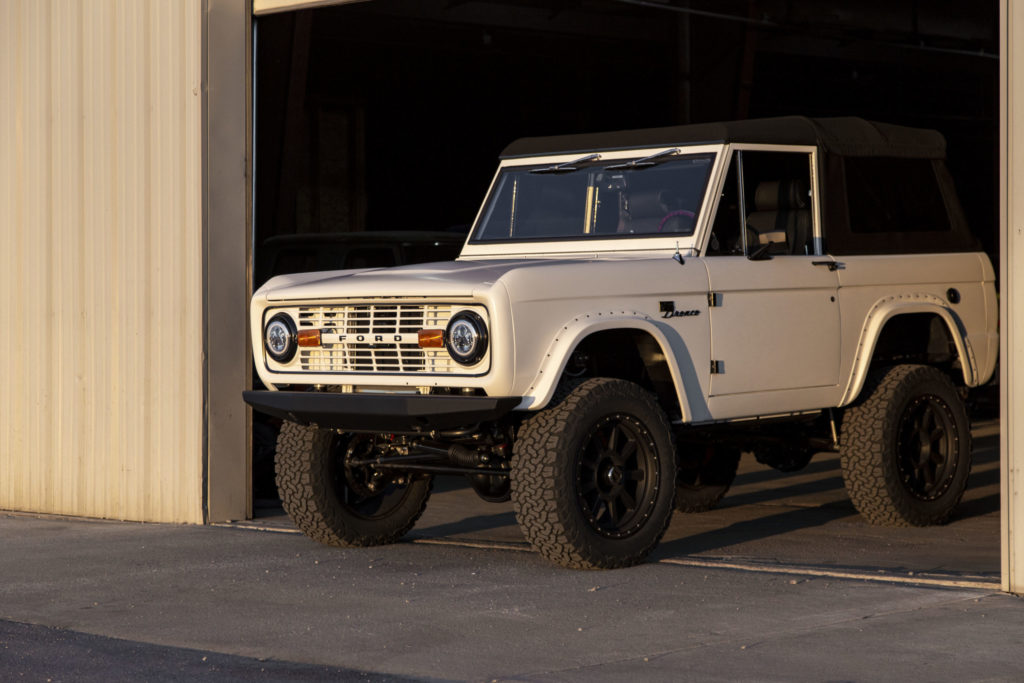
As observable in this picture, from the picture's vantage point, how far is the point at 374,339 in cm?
724

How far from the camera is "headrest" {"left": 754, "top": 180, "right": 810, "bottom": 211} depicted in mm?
8461

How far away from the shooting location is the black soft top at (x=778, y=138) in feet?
27.3

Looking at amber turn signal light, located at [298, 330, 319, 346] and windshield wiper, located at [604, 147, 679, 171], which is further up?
windshield wiper, located at [604, 147, 679, 171]

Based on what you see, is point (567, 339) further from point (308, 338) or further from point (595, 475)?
point (308, 338)

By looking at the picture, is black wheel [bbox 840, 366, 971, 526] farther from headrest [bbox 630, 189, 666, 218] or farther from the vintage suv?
headrest [bbox 630, 189, 666, 218]

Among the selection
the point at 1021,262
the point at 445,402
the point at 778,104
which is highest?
the point at 778,104

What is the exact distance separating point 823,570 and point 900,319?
2.50 metres

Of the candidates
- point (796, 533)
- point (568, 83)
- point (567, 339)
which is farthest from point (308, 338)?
point (568, 83)

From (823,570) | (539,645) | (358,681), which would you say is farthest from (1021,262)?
(358,681)

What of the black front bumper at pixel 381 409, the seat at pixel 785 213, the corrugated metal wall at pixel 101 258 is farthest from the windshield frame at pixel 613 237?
the corrugated metal wall at pixel 101 258

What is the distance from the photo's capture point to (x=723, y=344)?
306 inches

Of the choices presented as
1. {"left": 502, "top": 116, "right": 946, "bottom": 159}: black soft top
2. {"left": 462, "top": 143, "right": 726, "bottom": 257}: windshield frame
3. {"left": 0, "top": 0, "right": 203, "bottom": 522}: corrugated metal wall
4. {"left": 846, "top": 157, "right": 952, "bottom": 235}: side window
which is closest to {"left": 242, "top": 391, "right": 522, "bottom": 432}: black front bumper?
{"left": 462, "top": 143, "right": 726, "bottom": 257}: windshield frame

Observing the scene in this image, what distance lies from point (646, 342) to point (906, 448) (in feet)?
7.22

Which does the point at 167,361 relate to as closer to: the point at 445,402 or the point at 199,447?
the point at 199,447
